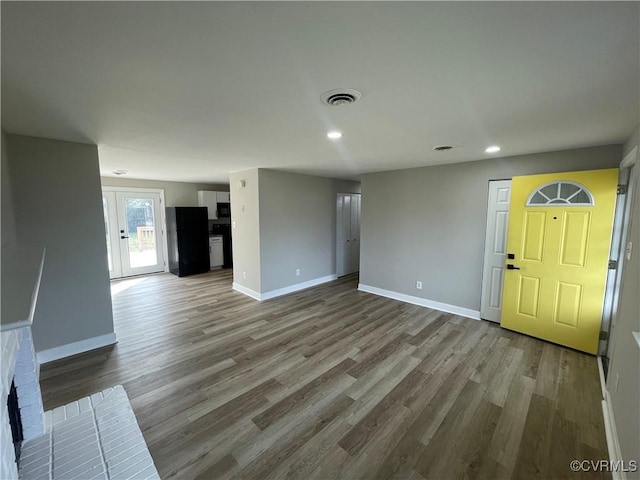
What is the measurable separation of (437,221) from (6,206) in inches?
191

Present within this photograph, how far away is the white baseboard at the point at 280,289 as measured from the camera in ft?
15.4

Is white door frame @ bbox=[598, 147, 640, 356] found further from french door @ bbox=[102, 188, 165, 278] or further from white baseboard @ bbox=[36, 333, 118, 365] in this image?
french door @ bbox=[102, 188, 165, 278]

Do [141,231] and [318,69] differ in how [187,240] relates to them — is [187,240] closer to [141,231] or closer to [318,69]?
[141,231]

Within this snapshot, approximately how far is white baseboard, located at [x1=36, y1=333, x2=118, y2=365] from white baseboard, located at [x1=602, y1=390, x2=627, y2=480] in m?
4.46

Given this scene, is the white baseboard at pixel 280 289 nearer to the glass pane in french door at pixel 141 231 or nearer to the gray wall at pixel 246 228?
the gray wall at pixel 246 228

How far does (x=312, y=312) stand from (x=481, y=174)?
313cm

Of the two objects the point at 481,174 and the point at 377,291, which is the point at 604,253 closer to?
the point at 481,174

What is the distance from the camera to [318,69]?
134cm

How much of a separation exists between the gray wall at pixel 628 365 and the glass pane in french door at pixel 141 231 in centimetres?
786

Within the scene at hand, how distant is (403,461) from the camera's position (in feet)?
5.47

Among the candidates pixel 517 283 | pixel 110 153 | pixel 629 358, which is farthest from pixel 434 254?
pixel 110 153

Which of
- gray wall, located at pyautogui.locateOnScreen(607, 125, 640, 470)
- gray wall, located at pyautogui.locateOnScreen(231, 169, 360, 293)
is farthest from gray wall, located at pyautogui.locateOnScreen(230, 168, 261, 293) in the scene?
gray wall, located at pyautogui.locateOnScreen(607, 125, 640, 470)

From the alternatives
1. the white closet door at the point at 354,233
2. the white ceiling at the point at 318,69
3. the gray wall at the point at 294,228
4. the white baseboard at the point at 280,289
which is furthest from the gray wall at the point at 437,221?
the white closet door at the point at 354,233

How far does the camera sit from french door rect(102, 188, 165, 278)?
233 inches
